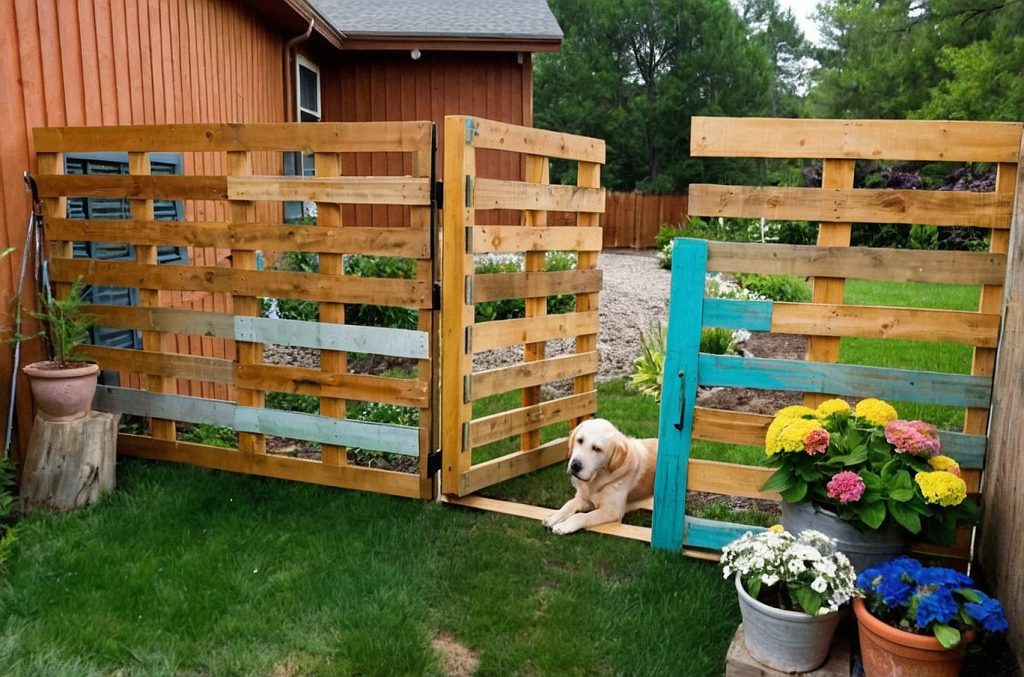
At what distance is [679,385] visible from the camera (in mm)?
3633

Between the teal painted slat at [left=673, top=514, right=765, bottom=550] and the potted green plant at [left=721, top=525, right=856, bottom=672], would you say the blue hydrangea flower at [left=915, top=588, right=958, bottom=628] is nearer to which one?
the potted green plant at [left=721, top=525, right=856, bottom=672]

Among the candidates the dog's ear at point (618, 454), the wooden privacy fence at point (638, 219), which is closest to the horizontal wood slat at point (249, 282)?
the dog's ear at point (618, 454)

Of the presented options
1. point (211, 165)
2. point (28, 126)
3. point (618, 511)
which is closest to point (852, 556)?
point (618, 511)

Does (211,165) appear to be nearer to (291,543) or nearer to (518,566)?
(291,543)

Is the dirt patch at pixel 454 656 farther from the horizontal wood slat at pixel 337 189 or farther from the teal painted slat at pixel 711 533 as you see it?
the horizontal wood slat at pixel 337 189

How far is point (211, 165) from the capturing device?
24.3 feet

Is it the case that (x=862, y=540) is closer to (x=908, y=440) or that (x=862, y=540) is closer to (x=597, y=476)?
(x=908, y=440)

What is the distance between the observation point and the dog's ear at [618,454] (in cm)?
408

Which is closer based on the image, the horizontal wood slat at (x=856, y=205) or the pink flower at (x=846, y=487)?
the pink flower at (x=846, y=487)

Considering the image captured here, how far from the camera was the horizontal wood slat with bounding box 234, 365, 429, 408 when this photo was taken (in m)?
4.26

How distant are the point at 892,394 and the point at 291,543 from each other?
9.12 ft

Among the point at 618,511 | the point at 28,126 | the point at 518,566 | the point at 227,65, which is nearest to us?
the point at 518,566

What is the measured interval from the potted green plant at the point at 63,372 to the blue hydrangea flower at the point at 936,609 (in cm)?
398

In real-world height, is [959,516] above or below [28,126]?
below
